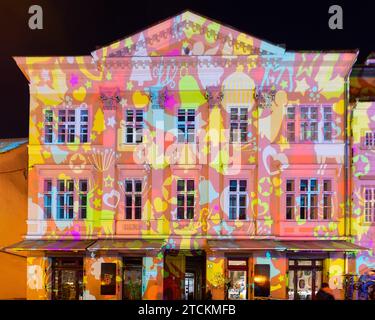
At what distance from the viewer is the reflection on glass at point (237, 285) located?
1667 centimetres

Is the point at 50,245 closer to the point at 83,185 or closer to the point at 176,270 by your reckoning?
the point at 83,185

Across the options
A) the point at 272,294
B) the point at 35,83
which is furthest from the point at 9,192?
the point at 272,294

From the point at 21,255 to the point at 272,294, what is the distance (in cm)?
921

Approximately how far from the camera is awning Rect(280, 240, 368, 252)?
632 inches

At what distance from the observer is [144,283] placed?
16.9 meters

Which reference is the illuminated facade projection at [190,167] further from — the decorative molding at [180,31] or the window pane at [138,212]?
the window pane at [138,212]

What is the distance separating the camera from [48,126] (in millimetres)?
17750

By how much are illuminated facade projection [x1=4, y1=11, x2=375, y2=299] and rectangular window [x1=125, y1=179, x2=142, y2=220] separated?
0.05m

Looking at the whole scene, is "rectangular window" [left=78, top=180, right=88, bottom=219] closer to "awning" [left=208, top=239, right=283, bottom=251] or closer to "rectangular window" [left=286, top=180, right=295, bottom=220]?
"awning" [left=208, top=239, right=283, bottom=251]

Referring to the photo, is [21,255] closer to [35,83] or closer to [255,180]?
[35,83]

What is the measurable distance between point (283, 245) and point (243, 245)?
1452 mm

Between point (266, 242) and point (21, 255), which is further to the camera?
point (21, 255)

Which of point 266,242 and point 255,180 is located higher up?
point 255,180

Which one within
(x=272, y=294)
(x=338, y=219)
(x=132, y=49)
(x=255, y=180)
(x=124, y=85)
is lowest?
(x=272, y=294)
